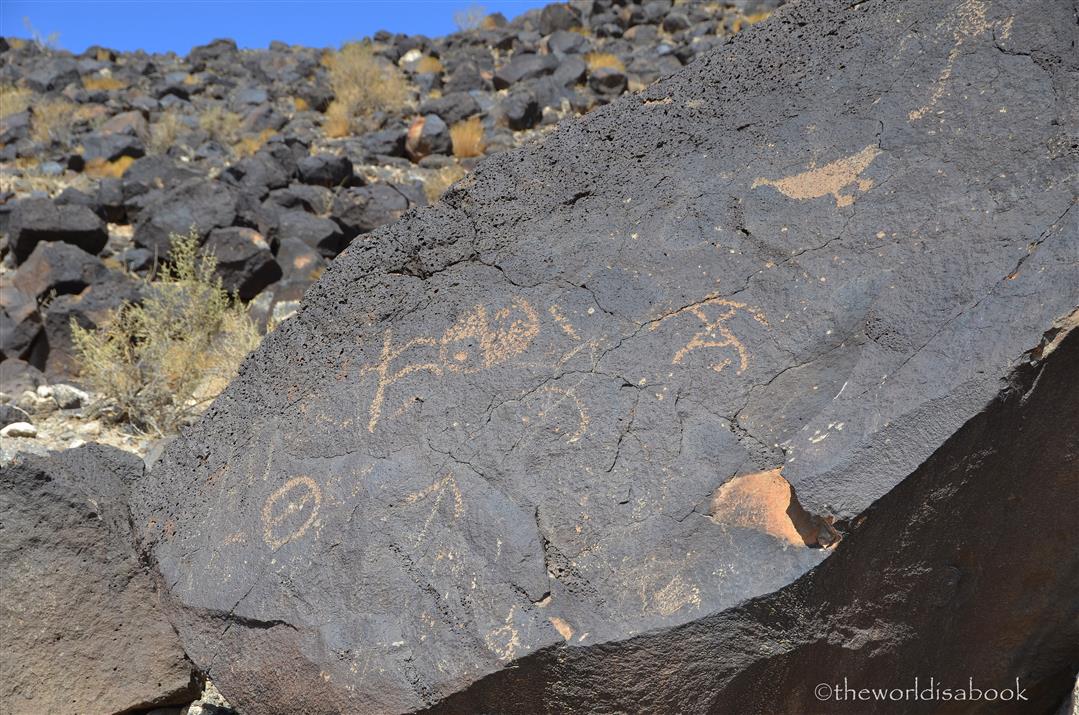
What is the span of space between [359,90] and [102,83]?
3916mm

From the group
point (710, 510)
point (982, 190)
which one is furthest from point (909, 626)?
point (982, 190)

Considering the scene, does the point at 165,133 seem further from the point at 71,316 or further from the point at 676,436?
the point at 676,436

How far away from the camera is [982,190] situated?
2.16 metres

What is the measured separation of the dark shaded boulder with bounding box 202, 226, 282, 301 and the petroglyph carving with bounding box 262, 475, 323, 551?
4475mm

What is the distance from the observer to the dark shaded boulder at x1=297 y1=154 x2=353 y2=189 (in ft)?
28.8

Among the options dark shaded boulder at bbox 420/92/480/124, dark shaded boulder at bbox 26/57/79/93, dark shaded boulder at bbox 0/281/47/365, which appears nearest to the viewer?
dark shaded boulder at bbox 0/281/47/365

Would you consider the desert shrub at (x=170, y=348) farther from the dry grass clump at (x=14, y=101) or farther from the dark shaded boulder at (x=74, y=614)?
the dry grass clump at (x=14, y=101)

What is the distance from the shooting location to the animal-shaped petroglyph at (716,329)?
2176 mm

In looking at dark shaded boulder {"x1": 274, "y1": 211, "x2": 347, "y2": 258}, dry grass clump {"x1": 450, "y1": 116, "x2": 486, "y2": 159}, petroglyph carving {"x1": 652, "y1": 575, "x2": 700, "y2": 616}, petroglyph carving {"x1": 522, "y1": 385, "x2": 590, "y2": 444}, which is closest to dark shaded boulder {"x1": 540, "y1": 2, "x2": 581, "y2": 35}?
dry grass clump {"x1": 450, "y1": 116, "x2": 486, "y2": 159}

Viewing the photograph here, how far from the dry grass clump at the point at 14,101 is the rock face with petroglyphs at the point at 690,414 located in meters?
9.90

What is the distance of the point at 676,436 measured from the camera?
210 cm

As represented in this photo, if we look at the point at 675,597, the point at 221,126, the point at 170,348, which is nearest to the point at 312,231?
the point at 170,348

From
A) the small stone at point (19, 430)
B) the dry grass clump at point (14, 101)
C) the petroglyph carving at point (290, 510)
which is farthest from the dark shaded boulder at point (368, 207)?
the petroglyph carving at point (290, 510)

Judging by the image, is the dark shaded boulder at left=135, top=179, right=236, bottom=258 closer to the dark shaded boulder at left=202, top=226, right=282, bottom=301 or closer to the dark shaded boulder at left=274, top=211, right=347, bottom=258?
the dark shaded boulder at left=202, top=226, right=282, bottom=301
